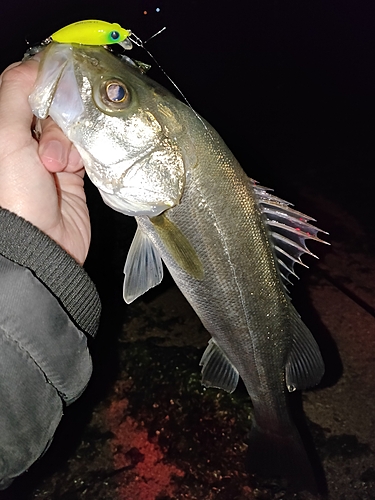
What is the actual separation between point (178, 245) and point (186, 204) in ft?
0.52

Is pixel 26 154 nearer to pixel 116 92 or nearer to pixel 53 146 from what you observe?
pixel 53 146

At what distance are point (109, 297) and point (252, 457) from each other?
2281 mm

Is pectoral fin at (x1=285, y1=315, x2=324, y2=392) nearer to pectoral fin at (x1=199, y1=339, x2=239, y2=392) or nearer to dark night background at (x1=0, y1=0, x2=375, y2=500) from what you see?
pectoral fin at (x1=199, y1=339, x2=239, y2=392)

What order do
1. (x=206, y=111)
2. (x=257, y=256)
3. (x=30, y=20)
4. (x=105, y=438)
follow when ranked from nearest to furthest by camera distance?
1. (x=257, y=256)
2. (x=105, y=438)
3. (x=30, y=20)
4. (x=206, y=111)

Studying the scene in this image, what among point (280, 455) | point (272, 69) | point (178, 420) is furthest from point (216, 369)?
point (272, 69)

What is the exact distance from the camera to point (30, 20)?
10.1 meters

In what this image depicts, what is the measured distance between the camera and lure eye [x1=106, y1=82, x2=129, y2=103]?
1.58m

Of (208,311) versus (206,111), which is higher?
(208,311)

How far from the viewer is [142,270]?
1848mm

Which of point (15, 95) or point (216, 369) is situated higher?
point (15, 95)

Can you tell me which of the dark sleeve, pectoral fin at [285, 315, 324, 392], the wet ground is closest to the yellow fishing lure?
the dark sleeve

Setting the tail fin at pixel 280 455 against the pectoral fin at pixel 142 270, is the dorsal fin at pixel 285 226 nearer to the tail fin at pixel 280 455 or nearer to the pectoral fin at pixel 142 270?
the pectoral fin at pixel 142 270

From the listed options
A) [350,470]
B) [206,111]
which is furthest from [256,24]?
[350,470]

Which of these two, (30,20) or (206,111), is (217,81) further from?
(30,20)
